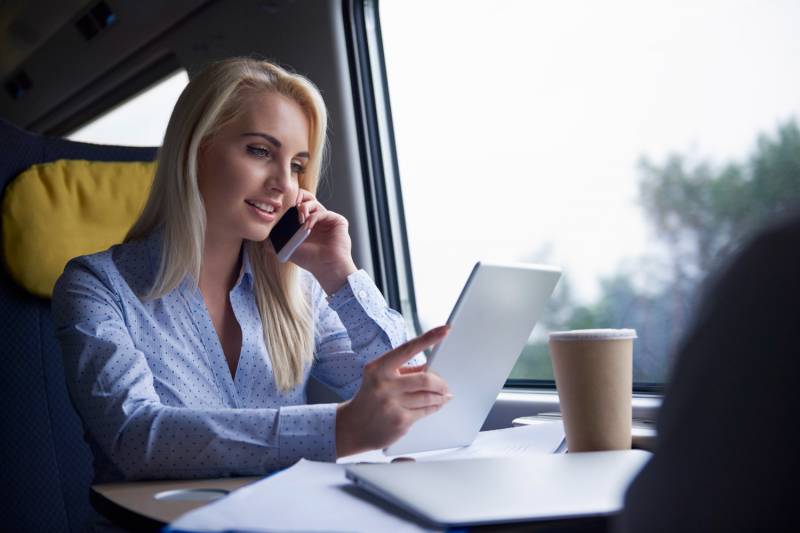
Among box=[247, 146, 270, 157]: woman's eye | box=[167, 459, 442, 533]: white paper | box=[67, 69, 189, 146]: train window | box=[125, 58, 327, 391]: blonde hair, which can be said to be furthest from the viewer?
box=[67, 69, 189, 146]: train window

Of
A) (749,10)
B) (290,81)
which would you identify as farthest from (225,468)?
(749,10)

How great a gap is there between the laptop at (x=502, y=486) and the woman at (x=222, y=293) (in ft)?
0.91

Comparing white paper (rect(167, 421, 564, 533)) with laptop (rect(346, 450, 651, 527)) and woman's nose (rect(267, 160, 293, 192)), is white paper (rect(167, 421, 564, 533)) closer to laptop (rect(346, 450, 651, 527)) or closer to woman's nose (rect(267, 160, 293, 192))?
laptop (rect(346, 450, 651, 527))

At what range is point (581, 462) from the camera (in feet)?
3.01

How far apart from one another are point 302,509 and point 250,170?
1.00 metres

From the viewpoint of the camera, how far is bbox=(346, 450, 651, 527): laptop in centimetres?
67

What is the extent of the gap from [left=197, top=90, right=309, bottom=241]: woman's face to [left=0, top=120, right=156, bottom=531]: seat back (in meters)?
0.46

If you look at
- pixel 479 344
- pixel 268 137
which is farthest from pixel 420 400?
pixel 268 137

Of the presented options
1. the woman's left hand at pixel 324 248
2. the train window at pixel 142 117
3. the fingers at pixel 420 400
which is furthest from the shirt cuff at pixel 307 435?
the train window at pixel 142 117

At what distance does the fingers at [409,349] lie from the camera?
984 mm

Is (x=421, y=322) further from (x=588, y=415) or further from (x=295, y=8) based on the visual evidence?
(x=588, y=415)

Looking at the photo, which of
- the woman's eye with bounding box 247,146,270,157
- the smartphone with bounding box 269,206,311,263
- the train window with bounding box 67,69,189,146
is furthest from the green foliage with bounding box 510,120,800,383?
the train window with bounding box 67,69,189,146

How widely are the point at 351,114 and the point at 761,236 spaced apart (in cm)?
207

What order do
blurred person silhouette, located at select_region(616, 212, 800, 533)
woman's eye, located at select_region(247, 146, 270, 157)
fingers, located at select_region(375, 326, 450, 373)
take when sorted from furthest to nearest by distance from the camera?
woman's eye, located at select_region(247, 146, 270, 157), fingers, located at select_region(375, 326, 450, 373), blurred person silhouette, located at select_region(616, 212, 800, 533)
